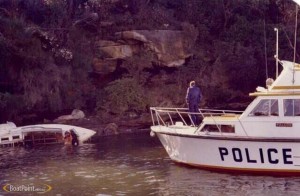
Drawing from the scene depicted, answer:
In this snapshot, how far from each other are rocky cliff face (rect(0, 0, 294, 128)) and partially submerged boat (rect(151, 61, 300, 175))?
17413mm

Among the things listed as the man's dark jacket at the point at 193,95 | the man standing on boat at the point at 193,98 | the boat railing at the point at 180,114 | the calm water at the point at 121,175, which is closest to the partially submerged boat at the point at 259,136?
the calm water at the point at 121,175

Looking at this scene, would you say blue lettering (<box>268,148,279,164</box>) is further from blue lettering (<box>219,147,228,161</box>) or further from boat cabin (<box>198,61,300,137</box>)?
blue lettering (<box>219,147,228,161</box>)

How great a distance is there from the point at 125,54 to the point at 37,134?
12279 millimetres

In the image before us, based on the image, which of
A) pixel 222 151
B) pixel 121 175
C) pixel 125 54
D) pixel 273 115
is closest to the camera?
pixel 273 115

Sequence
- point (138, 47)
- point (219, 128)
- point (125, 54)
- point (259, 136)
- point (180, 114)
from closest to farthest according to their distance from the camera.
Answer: point (259, 136), point (219, 128), point (180, 114), point (125, 54), point (138, 47)

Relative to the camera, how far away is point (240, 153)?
19.4 m

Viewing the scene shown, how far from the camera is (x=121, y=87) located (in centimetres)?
3956

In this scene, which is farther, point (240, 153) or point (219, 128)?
point (219, 128)

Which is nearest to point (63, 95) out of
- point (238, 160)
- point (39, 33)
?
point (39, 33)

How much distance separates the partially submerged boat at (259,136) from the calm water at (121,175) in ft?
1.60

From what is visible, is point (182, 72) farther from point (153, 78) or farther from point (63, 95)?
point (63, 95)

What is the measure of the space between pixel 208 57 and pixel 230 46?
2106mm

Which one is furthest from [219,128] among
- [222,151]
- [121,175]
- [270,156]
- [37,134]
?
[37,134]

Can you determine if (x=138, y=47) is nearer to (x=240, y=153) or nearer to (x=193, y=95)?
(x=193, y=95)
